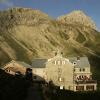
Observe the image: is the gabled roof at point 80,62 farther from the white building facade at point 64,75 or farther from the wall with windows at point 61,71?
the wall with windows at point 61,71

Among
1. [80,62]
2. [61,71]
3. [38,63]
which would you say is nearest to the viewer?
[61,71]

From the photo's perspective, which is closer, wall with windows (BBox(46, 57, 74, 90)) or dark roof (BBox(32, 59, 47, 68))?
wall with windows (BBox(46, 57, 74, 90))

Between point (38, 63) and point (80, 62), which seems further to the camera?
point (38, 63)

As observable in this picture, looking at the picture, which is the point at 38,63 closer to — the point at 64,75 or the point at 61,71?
the point at 61,71

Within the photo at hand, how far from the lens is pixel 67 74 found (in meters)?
91.2

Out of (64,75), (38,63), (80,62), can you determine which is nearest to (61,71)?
(64,75)

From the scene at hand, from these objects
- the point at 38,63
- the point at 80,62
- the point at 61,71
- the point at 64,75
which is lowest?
the point at 64,75

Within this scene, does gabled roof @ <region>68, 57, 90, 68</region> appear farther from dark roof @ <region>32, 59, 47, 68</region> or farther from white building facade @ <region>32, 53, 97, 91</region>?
dark roof @ <region>32, 59, 47, 68</region>

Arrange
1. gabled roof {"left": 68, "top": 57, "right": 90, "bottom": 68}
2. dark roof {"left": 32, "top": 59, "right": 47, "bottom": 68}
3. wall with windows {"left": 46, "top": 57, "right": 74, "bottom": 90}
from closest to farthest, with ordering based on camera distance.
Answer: wall with windows {"left": 46, "top": 57, "right": 74, "bottom": 90}, gabled roof {"left": 68, "top": 57, "right": 90, "bottom": 68}, dark roof {"left": 32, "top": 59, "right": 47, "bottom": 68}

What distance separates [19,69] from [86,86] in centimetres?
2489

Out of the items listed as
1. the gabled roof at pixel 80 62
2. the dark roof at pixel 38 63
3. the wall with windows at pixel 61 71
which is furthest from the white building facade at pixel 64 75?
the dark roof at pixel 38 63

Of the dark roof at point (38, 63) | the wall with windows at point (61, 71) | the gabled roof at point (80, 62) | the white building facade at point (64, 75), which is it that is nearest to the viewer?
the white building facade at point (64, 75)

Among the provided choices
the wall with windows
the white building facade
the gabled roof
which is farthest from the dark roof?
the gabled roof

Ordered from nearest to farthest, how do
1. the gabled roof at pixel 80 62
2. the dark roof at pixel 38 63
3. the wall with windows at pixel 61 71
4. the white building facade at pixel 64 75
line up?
the white building facade at pixel 64 75, the wall with windows at pixel 61 71, the gabled roof at pixel 80 62, the dark roof at pixel 38 63
